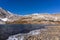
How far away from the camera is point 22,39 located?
62.1 feet

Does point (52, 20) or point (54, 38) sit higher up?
point (52, 20)

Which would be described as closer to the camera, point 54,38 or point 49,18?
point 54,38

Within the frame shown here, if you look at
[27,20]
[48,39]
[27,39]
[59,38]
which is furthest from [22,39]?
[27,20]

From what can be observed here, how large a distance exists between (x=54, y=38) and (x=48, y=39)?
0.83m

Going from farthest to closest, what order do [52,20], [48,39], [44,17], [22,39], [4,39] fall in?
[44,17] < [52,20] < [4,39] < [22,39] < [48,39]

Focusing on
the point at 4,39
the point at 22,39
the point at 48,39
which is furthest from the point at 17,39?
the point at 48,39

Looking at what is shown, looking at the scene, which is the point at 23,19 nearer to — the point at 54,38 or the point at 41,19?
the point at 41,19

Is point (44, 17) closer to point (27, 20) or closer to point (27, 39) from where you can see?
point (27, 20)

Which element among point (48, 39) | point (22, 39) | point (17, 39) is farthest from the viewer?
point (17, 39)

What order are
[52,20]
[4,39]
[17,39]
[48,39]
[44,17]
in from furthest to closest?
[44,17] → [52,20] → [4,39] → [17,39] → [48,39]

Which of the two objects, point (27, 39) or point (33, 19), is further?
point (33, 19)

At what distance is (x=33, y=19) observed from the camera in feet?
450

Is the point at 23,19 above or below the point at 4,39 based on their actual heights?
above

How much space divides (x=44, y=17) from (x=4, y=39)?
11936cm
